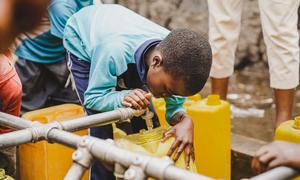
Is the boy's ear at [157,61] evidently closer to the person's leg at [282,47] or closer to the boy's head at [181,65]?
the boy's head at [181,65]

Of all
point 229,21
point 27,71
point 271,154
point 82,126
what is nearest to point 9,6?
point 271,154

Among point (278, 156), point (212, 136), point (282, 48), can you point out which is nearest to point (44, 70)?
point (212, 136)

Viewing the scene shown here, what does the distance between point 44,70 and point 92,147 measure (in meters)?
2.36

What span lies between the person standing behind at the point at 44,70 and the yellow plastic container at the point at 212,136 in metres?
1.22

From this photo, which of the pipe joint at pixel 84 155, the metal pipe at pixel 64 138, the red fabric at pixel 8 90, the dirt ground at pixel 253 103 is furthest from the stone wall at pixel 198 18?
the pipe joint at pixel 84 155

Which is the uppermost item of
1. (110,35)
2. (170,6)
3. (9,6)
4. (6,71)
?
(9,6)

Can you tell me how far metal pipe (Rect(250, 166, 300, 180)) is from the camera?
1354mm

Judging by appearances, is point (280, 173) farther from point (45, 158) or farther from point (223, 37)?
point (223, 37)

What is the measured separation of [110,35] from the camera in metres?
→ 2.48

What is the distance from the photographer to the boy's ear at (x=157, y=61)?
2.23 metres

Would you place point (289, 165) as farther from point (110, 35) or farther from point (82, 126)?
point (110, 35)

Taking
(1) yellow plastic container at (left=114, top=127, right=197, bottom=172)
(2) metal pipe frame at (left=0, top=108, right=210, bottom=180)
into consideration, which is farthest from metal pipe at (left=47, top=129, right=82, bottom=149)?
(1) yellow plastic container at (left=114, top=127, right=197, bottom=172)

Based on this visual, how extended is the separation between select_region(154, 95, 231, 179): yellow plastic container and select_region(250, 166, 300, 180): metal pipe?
131 centimetres

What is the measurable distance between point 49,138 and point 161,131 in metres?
0.62
